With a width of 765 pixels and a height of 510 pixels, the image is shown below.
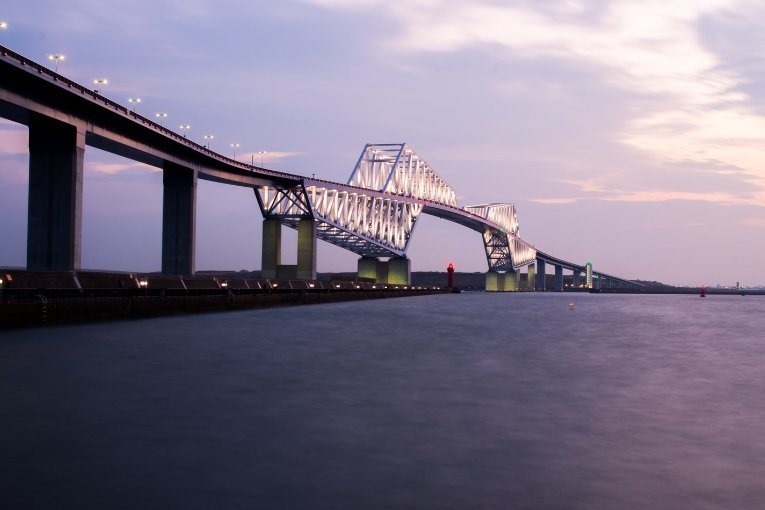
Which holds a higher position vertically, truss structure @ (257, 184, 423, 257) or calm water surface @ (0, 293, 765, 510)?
truss structure @ (257, 184, 423, 257)

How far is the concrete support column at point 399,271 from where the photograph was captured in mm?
176250

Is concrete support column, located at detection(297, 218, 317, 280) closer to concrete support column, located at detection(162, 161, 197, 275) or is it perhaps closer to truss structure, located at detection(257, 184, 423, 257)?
truss structure, located at detection(257, 184, 423, 257)

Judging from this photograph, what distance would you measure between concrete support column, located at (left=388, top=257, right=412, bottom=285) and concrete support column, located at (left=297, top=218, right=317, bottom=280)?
45.9m

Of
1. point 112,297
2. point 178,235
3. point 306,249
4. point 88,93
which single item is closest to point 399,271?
point 306,249

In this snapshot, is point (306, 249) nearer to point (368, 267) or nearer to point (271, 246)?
point (271, 246)

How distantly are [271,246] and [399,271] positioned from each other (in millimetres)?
53087

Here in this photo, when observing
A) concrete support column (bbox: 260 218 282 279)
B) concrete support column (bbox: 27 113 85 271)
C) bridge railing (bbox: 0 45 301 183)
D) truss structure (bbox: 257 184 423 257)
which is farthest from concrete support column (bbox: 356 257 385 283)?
concrete support column (bbox: 27 113 85 271)

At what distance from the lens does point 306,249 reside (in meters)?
128

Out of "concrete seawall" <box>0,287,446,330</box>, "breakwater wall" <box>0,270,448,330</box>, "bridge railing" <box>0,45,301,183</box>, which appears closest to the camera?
"concrete seawall" <box>0,287,446,330</box>

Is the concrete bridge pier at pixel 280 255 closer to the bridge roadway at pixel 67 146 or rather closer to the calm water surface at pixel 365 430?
the bridge roadway at pixel 67 146

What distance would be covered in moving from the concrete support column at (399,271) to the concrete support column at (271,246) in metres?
50.0

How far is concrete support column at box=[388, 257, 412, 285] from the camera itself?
17625 cm

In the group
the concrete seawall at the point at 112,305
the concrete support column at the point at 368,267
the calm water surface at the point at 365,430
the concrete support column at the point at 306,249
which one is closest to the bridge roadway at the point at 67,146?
the concrete seawall at the point at 112,305

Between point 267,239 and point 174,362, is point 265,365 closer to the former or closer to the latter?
point 174,362
